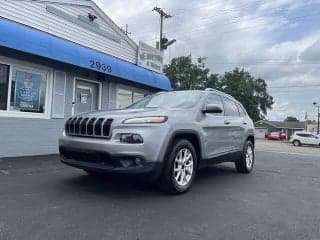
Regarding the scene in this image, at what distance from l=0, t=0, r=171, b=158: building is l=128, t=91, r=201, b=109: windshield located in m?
3.56

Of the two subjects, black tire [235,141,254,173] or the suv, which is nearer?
the suv

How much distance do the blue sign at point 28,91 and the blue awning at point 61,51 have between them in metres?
0.92

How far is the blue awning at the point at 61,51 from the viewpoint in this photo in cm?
848

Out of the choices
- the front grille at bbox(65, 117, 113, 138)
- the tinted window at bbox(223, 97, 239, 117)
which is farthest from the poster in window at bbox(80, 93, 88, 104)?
the front grille at bbox(65, 117, 113, 138)

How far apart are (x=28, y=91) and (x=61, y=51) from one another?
1.38m

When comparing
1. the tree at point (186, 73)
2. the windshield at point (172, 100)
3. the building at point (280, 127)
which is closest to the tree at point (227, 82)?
the tree at point (186, 73)

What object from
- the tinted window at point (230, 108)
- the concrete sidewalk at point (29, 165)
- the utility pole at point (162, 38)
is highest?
the utility pole at point (162, 38)

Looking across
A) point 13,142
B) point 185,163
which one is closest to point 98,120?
point 185,163

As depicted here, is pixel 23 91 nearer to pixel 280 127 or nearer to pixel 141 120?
pixel 141 120

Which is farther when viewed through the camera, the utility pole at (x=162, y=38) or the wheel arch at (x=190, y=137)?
the utility pole at (x=162, y=38)

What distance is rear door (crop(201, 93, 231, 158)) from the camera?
21.6 ft

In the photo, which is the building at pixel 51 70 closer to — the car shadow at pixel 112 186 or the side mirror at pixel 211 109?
the car shadow at pixel 112 186

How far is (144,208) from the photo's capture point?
4961 mm

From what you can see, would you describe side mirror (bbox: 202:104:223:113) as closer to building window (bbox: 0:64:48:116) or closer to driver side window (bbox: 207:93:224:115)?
driver side window (bbox: 207:93:224:115)
